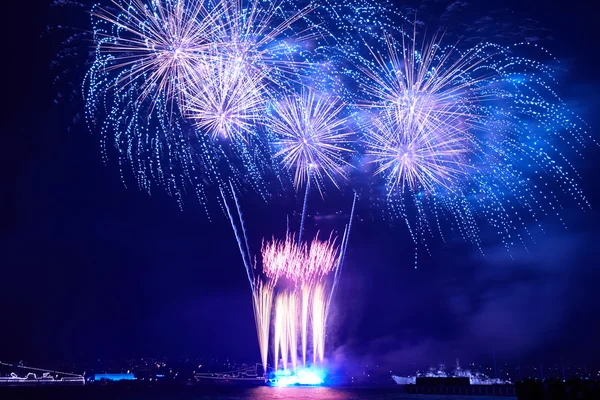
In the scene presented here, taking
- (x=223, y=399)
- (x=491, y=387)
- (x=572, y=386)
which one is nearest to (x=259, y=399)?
(x=223, y=399)

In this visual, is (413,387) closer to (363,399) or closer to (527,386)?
(363,399)

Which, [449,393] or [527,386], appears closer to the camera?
[527,386]

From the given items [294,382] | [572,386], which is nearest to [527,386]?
[572,386]

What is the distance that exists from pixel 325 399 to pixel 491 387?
119 feet

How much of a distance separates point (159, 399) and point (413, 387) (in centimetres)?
4914

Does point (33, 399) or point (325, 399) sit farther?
point (33, 399)

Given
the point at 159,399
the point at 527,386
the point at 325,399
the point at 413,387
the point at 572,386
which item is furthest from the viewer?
the point at 413,387

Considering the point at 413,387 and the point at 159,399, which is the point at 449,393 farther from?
the point at 159,399

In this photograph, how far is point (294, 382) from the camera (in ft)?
449

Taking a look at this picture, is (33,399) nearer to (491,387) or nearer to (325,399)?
(325,399)

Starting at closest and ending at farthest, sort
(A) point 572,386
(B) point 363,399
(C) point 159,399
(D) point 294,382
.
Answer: (A) point 572,386 < (B) point 363,399 < (C) point 159,399 < (D) point 294,382

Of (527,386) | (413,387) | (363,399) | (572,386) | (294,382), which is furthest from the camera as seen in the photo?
(294,382)

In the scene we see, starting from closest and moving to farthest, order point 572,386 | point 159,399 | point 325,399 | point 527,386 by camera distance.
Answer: point 572,386 < point 527,386 < point 325,399 < point 159,399

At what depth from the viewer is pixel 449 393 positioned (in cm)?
10519
